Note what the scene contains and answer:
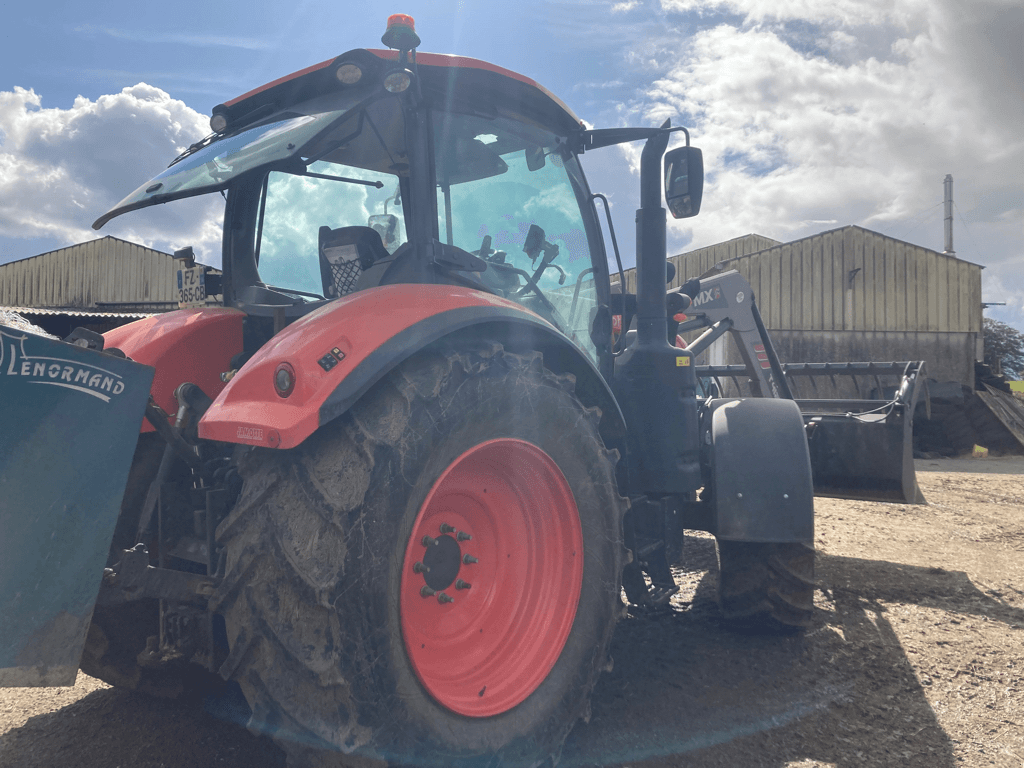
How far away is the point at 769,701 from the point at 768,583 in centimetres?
62

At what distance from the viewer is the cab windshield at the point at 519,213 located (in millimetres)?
2758

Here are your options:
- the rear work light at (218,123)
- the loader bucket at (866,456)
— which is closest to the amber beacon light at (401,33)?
the rear work light at (218,123)

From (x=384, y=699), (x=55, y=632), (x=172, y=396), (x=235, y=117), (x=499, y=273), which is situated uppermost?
(x=235, y=117)

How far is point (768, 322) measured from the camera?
1853 cm

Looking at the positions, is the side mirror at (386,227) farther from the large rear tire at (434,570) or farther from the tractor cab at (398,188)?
the large rear tire at (434,570)

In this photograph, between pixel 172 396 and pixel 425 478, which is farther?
pixel 172 396

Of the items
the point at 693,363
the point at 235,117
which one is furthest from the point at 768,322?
the point at 235,117

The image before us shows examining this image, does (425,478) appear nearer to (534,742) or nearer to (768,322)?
(534,742)

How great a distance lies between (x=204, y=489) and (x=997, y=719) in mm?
2978

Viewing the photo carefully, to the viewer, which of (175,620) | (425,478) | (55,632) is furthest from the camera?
(175,620)

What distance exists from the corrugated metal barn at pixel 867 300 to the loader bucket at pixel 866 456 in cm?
1392

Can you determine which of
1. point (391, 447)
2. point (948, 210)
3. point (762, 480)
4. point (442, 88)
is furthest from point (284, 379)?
point (948, 210)

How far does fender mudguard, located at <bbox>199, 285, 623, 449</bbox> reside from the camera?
1711 millimetres

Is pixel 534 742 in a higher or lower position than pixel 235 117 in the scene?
lower
